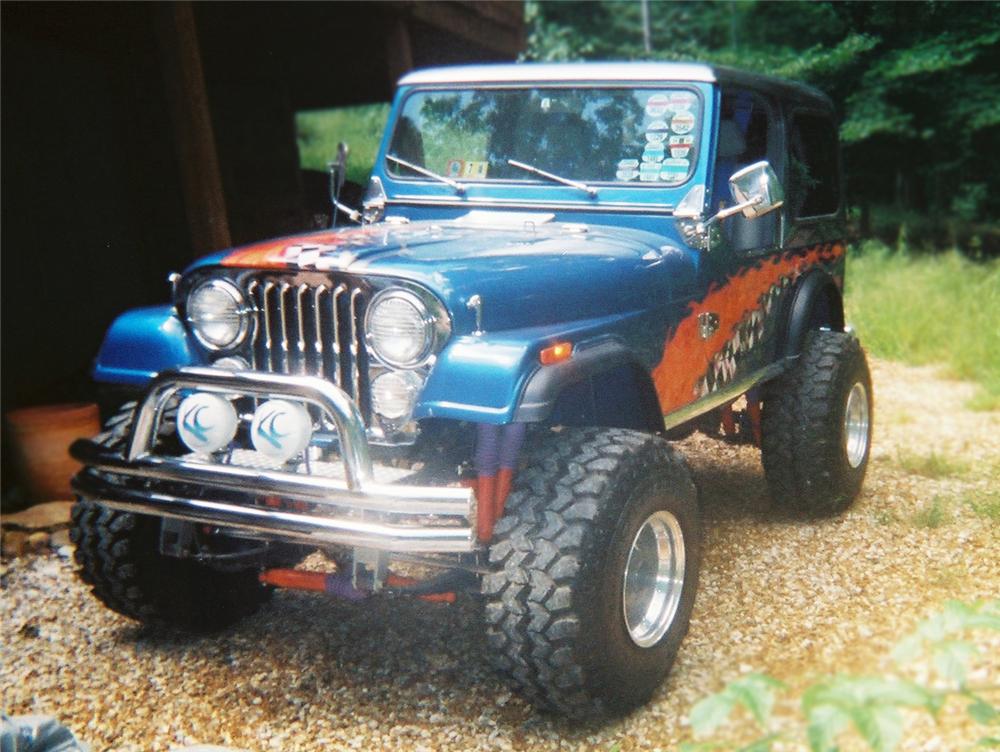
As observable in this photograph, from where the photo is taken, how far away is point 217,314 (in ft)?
9.55

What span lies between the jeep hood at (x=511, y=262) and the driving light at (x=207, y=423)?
407 millimetres

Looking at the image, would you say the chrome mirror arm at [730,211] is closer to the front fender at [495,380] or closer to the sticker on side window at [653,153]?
the sticker on side window at [653,153]

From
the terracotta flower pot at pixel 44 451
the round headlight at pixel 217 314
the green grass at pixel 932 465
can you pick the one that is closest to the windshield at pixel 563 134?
the round headlight at pixel 217 314

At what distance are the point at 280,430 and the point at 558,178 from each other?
1.51 meters

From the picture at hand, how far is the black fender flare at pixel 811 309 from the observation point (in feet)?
13.9

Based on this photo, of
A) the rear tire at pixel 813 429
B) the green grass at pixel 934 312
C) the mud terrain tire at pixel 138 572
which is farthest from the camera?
the green grass at pixel 934 312

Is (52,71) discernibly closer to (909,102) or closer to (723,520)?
(723,520)

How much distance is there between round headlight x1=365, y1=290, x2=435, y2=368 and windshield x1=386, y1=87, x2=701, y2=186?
1.23 meters

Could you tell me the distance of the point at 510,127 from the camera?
3.72 m

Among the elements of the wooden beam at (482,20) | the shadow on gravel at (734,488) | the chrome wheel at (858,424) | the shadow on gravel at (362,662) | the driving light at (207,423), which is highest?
the wooden beam at (482,20)

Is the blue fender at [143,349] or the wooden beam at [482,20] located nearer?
the blue fender at [143,349]

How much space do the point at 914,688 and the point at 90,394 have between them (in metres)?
5.31

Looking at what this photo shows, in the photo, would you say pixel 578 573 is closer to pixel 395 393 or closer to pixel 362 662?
pixel 395 393

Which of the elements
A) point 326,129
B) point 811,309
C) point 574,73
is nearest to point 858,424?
point 811,309
